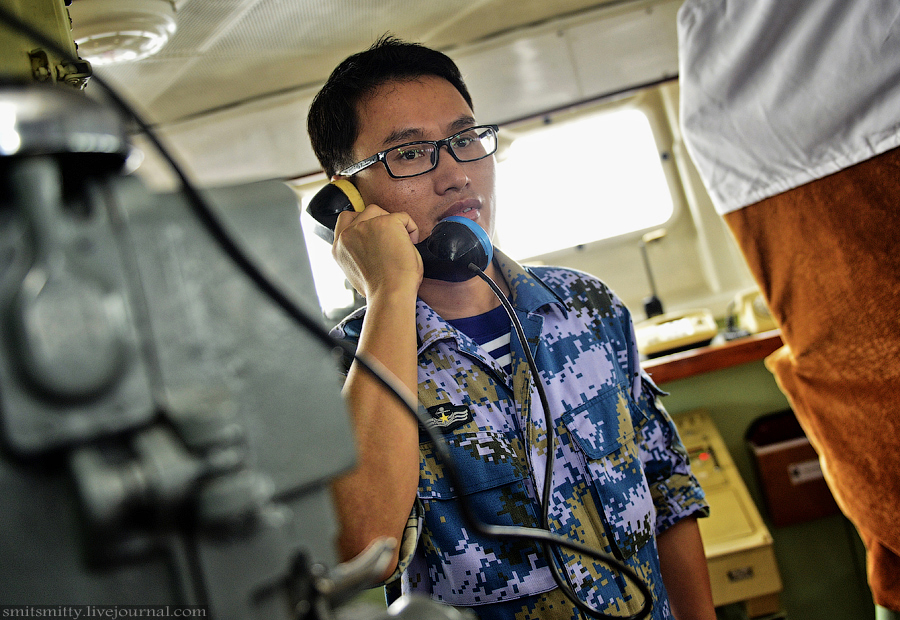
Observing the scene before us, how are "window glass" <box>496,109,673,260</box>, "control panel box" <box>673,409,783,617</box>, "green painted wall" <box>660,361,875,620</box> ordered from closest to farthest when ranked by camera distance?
"control panel box" <box>673,409,783,617</box>, "green painted wall" <box>660,361,875,620</box>, "window glass" <box>496,109,673,260</box>

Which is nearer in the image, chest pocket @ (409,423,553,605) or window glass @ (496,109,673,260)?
chest pocket @ (409,423,553,605)

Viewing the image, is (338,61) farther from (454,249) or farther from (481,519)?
(481,519)

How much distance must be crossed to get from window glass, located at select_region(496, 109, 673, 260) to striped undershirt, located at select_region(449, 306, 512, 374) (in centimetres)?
181

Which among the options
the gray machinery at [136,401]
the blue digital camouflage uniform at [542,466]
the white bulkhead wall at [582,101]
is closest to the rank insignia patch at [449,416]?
the blue digital camouflage uniform at [542,466]

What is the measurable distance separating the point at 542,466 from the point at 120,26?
1927 millimetres

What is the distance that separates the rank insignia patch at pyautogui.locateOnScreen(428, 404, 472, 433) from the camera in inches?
41.8

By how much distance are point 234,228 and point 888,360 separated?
1.33 metres

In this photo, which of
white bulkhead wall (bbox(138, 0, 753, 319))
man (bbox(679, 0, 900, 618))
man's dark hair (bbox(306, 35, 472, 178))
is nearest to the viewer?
man (bbox(679, 0, 900, 618))

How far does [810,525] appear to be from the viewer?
2.48m

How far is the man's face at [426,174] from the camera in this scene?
1218 millimetres

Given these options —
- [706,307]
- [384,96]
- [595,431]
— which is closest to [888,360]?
[595,431]

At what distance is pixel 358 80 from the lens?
50.9 inches

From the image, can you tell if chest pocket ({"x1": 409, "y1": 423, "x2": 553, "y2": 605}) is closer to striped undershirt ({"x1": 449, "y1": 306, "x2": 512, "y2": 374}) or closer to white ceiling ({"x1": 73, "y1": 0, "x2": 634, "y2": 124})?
striped undershirt ({"x1": 449, "y1": 306, "x2": 512, "y2": 374})

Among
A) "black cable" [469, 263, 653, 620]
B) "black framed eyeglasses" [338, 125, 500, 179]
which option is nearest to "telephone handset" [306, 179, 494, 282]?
"black cable" [469, 263, 653, 620]
